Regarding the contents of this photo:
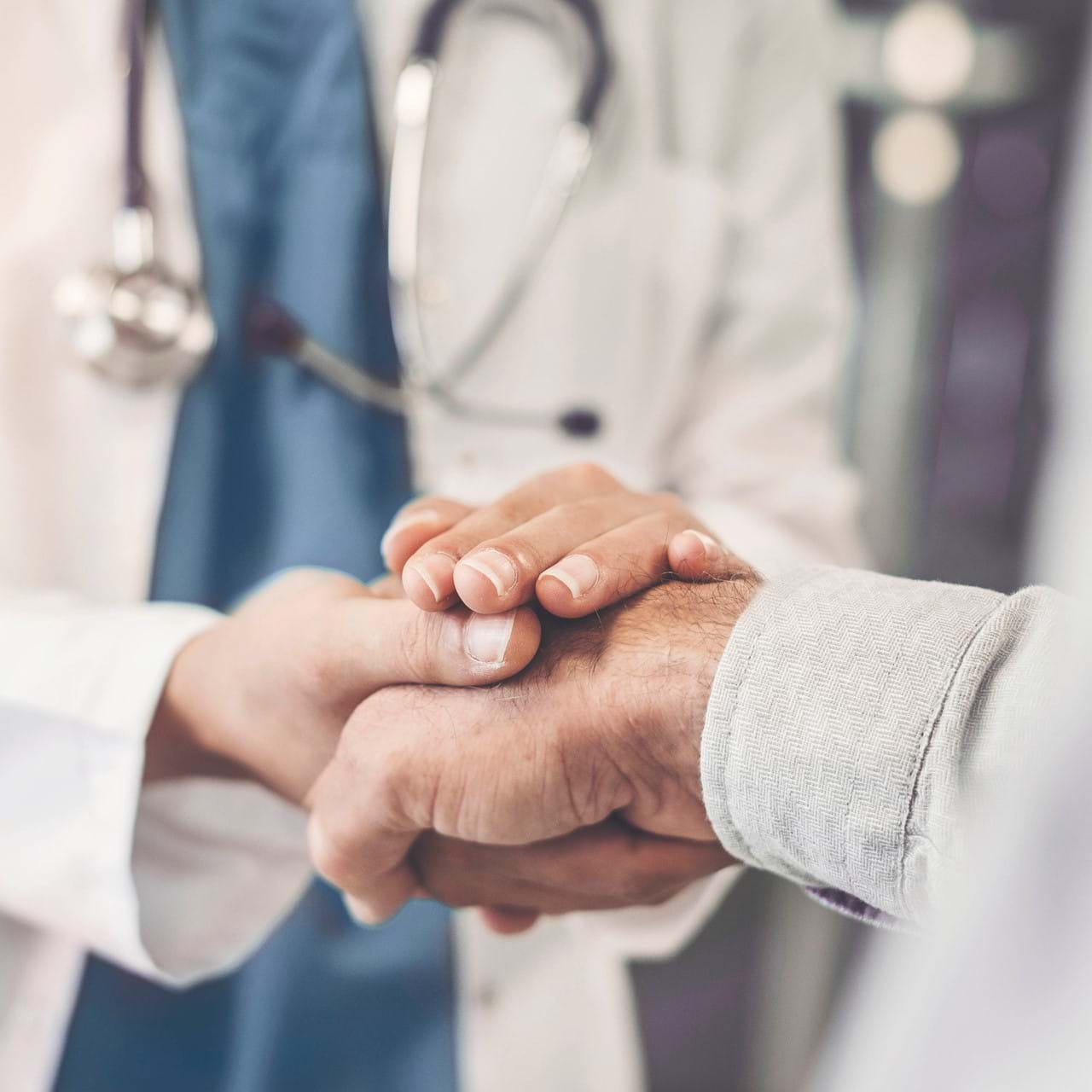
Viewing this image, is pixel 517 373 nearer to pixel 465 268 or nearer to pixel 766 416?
pixel 465 268

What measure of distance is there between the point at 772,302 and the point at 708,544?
44cm

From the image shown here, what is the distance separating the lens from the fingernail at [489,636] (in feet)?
1.49

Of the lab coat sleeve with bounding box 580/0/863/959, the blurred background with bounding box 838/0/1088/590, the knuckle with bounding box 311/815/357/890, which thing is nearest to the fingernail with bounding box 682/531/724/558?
the knuckle with bounding box 311/815/357/890

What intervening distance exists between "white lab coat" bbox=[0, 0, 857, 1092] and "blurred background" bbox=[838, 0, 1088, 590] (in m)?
0.48

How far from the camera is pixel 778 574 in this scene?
0.47 metres

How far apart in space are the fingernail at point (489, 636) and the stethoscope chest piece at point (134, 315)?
34 centimetres

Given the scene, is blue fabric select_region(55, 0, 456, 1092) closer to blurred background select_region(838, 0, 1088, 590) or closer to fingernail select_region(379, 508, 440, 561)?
fingernail select_region(379, 508, 440, 561)

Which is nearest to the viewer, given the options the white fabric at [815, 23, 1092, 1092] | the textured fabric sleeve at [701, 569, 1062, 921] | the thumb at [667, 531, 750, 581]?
the white fabric at [815, 23, 1092, 1092]

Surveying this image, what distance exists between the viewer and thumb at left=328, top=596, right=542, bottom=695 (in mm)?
457

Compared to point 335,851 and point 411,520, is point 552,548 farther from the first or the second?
point 335,851

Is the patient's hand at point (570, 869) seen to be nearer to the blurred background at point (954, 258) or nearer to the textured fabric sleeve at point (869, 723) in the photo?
the textured fabric sleeve at point (869, 723)

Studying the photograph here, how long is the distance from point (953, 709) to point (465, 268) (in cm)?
55

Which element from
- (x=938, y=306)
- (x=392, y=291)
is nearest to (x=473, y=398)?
(x=392, y=291)

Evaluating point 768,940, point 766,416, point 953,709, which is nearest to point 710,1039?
point 768,940
